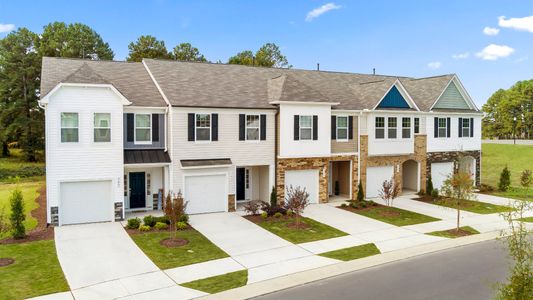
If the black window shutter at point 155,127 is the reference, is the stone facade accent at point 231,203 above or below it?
below

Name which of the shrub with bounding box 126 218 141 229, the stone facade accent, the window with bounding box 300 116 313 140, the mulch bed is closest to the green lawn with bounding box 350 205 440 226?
the window with bounding box 300 116 313 140

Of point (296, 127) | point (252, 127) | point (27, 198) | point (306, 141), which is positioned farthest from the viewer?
point (27, 198)

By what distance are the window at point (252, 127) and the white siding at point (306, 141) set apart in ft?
4.64

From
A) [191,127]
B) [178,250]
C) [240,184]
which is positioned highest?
[191,127]

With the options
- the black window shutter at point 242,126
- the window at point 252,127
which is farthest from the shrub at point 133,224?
the window at point 252,127

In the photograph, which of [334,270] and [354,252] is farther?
[354,252]

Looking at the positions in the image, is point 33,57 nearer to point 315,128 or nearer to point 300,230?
point 315,128

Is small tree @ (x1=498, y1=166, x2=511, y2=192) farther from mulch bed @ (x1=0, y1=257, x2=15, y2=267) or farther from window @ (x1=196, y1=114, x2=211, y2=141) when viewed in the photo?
mulch bed @ (x1=0, y1=257, x2=15, y2=267)

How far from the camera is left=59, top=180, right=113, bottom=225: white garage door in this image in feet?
64.1

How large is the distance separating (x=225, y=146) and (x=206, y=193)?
9.37 ft

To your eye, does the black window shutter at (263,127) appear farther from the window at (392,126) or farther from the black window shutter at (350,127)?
the window at (392,126)

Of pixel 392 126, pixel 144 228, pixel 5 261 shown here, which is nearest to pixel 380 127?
pixel 392 126

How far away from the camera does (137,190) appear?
2266 centimetres

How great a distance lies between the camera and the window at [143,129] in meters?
21.8
